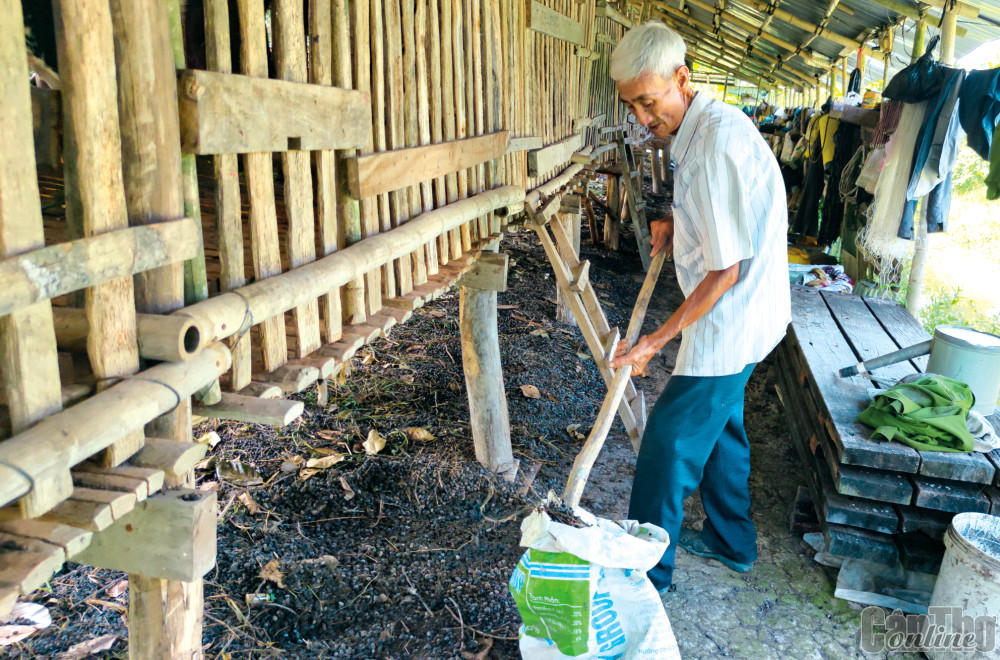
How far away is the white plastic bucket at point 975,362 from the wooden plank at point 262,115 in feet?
9.91

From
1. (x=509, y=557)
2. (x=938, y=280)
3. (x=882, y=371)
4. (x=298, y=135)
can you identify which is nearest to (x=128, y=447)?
(x=298, y=135)

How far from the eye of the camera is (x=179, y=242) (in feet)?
5.56

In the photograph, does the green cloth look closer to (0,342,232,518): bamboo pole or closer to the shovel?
the shovel

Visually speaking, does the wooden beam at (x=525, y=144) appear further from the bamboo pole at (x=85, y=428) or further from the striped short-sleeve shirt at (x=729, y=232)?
the bamboo pole at (x=85, y=428)

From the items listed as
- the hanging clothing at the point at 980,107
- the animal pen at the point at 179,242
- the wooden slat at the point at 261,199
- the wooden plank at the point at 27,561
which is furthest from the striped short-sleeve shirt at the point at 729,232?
the hanging clothing at the point at 980,107

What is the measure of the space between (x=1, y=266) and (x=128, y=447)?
54cm

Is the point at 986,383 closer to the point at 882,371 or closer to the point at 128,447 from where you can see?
the point at 882,371

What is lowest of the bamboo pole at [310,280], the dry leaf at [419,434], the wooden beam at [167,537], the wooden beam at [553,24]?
the dry leaf at [419,434]

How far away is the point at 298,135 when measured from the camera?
211 centimetres

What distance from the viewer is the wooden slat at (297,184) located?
208 cm

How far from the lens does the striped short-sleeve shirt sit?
2.73 meters

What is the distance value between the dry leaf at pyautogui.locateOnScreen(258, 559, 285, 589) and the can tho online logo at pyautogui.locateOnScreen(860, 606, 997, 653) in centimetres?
277

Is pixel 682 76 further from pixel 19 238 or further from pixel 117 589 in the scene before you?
pixel 117 589

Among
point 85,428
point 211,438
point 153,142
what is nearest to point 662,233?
point 153,142
